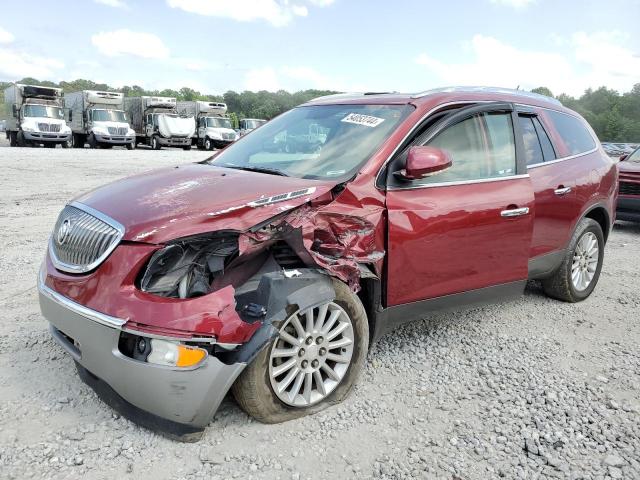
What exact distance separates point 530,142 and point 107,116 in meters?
26.3

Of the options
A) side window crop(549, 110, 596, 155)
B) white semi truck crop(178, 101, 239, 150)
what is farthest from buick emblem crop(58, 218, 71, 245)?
white semi truck crop(178, 101, 239, 150)

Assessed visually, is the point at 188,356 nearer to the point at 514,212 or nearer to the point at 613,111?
A: the point at 514,212

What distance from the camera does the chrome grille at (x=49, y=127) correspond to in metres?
25.3

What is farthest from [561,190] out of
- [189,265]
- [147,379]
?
[147,379]

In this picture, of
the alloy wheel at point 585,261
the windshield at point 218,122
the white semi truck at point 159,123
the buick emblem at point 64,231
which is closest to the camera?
the buick emblem at point 64,231

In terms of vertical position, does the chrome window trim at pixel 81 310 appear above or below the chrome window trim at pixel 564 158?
below

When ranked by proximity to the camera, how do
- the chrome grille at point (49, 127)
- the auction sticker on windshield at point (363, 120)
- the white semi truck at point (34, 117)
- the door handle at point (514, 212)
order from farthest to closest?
1. the chrome grille at point (49, 127)
2. the white semi truck at point (34, 117)
3. the door handle at point (514, 212)
4. the auction sticker on windshield at point (363, 120)

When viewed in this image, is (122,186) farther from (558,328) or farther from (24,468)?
(558,328)

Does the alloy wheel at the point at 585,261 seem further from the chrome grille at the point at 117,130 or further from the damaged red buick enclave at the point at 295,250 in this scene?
the chrome grille at the point at 117,130

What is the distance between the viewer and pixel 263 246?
2.75 m

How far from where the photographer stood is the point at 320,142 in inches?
143

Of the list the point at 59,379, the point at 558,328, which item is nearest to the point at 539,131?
the point at 558,328

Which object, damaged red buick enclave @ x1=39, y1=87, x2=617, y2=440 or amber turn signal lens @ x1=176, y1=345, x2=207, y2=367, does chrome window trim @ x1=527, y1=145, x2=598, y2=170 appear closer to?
damaged red buick enclave @ x1=39, y1=87, x2=617, y2=440

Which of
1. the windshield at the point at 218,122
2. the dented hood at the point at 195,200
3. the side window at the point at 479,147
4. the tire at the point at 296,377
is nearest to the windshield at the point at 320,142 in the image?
the dented hood at the point at 195,200
